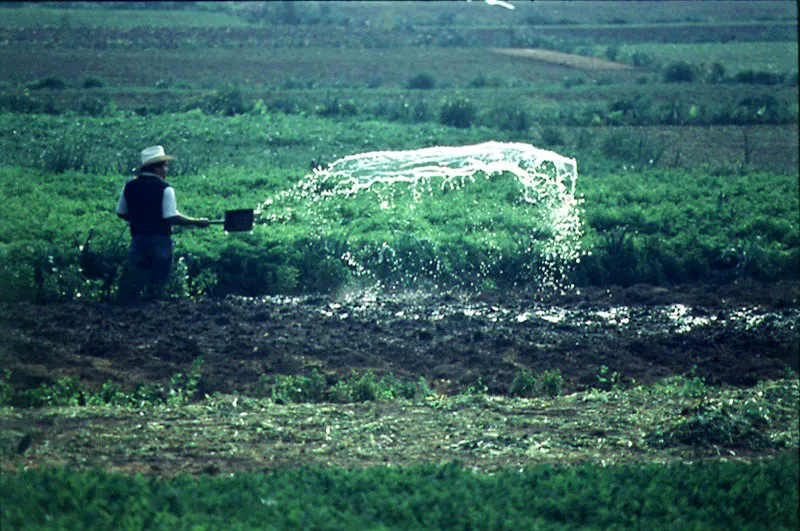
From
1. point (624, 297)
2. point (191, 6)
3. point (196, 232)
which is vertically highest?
point (191, 6)

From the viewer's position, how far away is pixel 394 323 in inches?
399

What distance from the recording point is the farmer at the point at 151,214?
31.7ft

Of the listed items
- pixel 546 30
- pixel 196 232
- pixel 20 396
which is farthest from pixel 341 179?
pixel 546 30

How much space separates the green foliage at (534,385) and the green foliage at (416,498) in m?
2.41

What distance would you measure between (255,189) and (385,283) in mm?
3607

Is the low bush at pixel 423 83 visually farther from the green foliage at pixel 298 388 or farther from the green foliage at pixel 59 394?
the green foliage at pixel 59 394

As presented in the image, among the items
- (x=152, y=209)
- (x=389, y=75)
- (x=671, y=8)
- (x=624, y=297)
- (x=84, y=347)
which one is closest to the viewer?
(x=84, y=347)

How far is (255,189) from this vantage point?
581 inches

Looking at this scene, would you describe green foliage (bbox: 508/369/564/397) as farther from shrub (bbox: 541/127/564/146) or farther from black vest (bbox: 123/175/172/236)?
shrub (bbox: 541/127/564/146)

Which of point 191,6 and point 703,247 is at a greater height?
point 191,6

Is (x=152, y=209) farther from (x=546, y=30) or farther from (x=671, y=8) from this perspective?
(x=546, y=30)

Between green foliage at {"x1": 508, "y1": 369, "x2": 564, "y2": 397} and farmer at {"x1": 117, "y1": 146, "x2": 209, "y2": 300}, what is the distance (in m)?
3.50

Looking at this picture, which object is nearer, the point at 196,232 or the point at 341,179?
the point at 196,232

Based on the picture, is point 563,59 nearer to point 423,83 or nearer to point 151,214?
point 423,83
